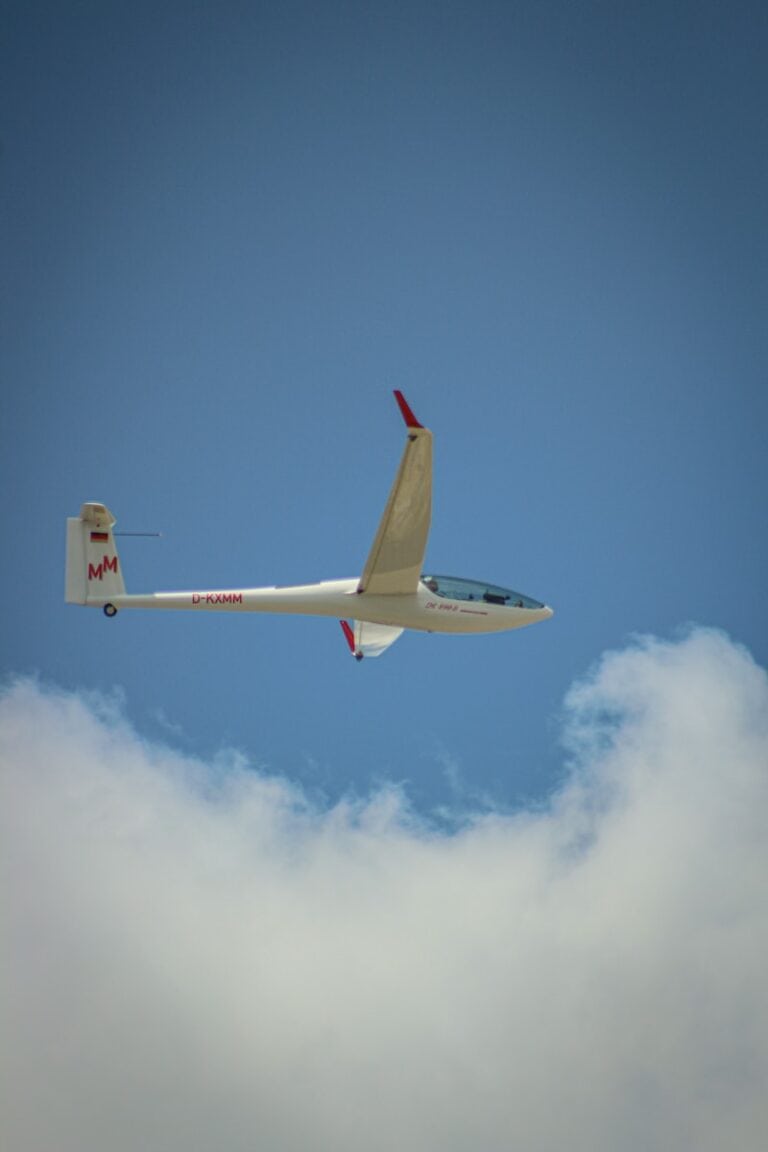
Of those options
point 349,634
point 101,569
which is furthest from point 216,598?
point 349,634

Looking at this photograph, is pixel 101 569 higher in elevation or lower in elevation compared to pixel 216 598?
higher

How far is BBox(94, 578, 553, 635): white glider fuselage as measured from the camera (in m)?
55.9

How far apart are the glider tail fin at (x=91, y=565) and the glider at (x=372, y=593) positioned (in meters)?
0.03

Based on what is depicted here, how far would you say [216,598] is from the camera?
5584 cm

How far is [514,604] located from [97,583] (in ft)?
44.7

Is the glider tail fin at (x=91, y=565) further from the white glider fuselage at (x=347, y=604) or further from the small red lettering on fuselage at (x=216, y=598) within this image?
the small red lettering on fuselage at (x=216, y=598)

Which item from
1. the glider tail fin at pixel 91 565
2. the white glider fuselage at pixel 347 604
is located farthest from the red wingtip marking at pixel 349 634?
the glider tail fin at pixel 91 565

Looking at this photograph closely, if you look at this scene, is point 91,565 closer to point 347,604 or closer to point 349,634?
point 347,604

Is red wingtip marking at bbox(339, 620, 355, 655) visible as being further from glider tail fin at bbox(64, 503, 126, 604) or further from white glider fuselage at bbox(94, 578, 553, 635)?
glider tail fin at bbox(64, 503, 126, 604)

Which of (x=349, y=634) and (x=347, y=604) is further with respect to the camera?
(x=349, y=634)

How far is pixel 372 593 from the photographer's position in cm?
5616

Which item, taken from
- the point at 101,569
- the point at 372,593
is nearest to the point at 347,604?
the point at 372,593

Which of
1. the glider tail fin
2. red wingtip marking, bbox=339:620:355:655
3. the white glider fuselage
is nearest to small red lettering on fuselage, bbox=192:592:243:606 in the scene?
the white glider fuselage

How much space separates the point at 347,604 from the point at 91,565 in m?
8.27
